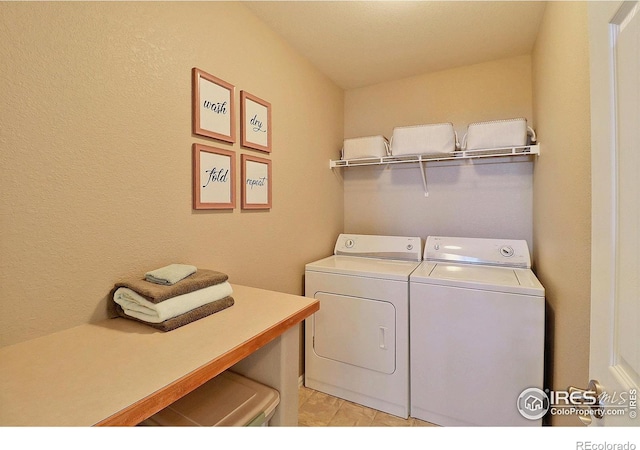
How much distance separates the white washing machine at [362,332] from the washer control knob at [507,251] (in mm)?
562

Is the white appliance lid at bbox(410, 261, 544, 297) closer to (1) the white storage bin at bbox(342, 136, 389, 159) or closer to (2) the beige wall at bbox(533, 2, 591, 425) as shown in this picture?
(2) the beige wall at bbox(533, 2, 591, 425)

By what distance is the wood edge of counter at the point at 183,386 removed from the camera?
593 millimetres

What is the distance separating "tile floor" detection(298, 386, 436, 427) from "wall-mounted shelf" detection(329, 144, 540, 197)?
1745mm

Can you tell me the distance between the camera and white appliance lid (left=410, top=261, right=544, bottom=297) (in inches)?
61.1

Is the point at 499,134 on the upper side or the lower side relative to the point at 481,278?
upper

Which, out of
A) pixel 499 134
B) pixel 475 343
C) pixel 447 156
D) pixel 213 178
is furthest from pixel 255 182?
pixel 499 134

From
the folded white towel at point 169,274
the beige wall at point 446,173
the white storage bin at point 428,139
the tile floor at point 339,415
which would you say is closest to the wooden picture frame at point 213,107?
the folded white towel at point 169,274

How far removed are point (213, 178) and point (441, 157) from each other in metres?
1.73

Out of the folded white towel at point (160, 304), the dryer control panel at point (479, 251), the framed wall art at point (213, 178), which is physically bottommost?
the folded white towel at point (160, 304)

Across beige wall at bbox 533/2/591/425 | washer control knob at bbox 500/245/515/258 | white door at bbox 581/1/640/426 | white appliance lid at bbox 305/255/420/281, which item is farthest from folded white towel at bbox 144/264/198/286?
washer control knob at bbox 500/245/515/258

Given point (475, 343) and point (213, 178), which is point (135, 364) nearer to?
point (213, 178)

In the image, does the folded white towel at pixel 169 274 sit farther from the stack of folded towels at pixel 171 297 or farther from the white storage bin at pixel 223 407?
the white storage bin at pixel 223 407

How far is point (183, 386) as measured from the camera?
0.71m

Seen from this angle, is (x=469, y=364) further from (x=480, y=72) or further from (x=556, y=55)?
(x=480, y=72)
